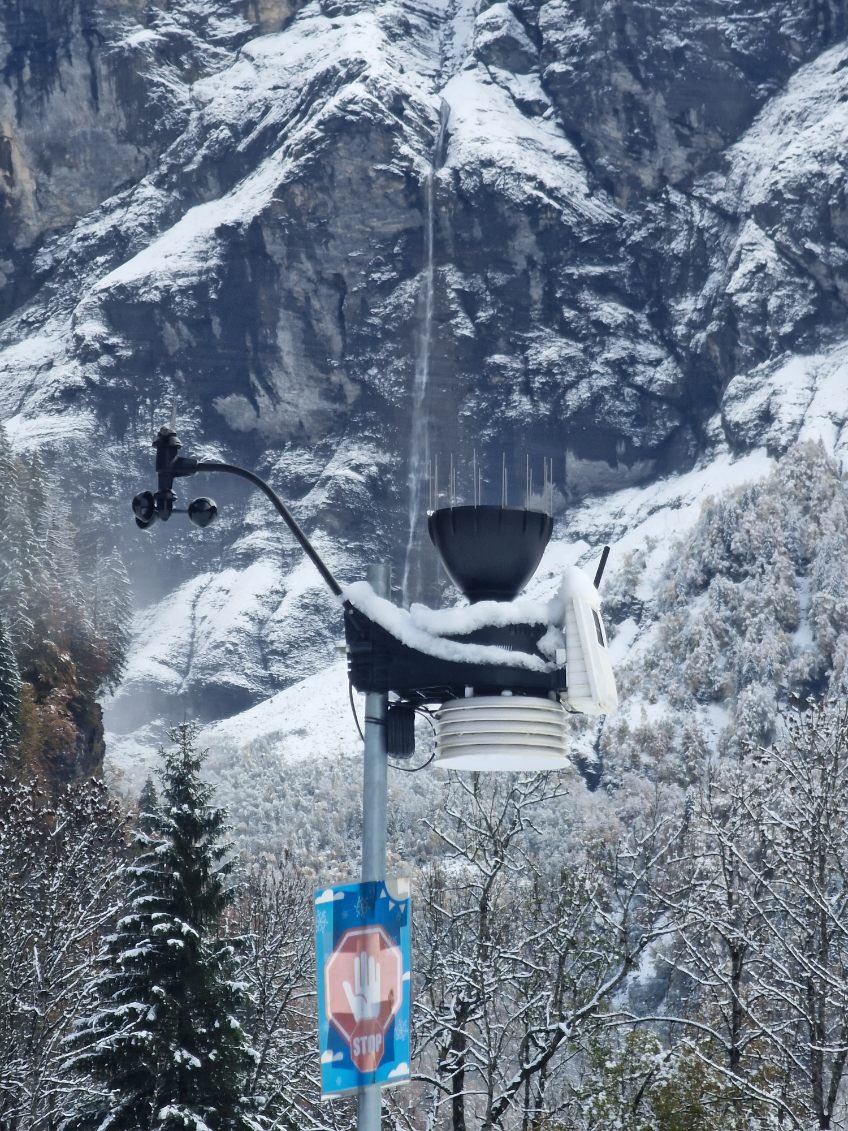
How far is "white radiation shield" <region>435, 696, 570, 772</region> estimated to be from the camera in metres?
6.45

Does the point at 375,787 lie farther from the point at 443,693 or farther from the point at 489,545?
the point at 489,545

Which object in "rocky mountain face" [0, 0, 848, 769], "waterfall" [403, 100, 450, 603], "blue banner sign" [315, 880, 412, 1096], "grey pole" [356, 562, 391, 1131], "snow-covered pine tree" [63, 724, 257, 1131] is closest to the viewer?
"blue banner sign" [315, 880, 412, 1096]

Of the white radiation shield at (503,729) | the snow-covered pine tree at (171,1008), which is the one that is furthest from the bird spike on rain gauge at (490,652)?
the snow-covered pine tree at (171,1008)

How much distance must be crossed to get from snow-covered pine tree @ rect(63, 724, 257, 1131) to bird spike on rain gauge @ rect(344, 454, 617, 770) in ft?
52.8

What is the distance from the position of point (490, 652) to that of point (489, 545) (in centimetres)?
52

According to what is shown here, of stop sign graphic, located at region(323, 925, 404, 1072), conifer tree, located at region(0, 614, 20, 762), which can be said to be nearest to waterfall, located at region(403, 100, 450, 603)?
conifer tree, located at region(0, 614, 20, 762)

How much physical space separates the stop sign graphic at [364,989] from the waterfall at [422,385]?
175178 millimetres

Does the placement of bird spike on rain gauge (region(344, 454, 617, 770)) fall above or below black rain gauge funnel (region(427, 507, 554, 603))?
below

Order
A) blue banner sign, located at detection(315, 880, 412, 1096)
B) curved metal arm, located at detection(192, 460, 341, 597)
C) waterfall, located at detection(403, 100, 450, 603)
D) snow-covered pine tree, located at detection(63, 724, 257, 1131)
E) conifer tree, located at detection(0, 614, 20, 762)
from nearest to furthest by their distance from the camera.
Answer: blue banner sign, located at detection(315, 880, 412, 1096) → curved metal arm, located at detection(192, 460, 341, 597) → snow-covered pine tree, located at detection(63, 724, 257, 1131) → conifer tree, located at detection(0, 614, 20, 762) → waterfall, located at detection(403, 100, 450, 603)

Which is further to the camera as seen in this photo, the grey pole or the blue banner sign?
the grey pole

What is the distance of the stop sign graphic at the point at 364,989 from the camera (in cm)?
634

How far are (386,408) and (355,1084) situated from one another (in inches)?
7143

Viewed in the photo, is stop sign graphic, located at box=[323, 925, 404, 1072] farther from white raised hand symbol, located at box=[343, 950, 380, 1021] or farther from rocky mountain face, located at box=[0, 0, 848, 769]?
rocky mountain face, located at box=[0, 0, 848, 769]

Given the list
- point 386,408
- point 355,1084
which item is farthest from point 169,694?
point 355,1084
